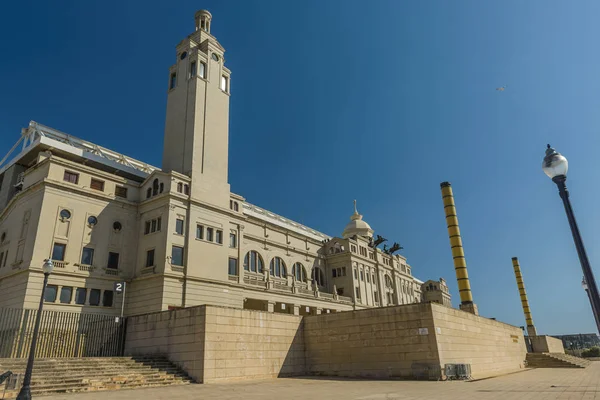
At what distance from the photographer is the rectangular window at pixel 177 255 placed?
35.3 metres

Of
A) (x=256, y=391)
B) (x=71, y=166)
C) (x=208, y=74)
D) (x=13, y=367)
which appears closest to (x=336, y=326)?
(x=256, y=391)

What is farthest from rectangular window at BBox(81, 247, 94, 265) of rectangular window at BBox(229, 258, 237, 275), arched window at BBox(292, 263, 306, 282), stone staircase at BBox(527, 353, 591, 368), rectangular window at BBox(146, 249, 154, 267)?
stone staircase at BBox(527, 353, 591, 368)

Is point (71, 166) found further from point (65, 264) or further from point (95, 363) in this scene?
point (95, 363)

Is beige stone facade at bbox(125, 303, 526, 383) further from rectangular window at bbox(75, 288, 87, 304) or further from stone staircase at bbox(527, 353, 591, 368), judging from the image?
stone staircase at bbox(527, 353, 591, 368)

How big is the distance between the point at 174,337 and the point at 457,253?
27.1 m

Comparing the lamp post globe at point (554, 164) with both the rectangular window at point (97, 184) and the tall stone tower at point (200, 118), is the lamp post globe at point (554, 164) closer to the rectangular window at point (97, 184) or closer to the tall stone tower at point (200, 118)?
the tall stone tower at point (200, 118)

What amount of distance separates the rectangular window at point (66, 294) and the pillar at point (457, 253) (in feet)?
107

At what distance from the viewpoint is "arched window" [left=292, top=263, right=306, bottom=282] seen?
5478 centimetres

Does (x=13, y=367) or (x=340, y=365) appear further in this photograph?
(x=340, y=365)

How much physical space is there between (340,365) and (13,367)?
17.2 metres

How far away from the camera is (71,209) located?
33875 millimetres

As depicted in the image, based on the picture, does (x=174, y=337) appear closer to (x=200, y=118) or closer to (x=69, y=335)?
(x=69, y=335)

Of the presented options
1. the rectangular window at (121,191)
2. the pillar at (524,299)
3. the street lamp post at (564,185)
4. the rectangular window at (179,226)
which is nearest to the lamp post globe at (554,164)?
the street lamp post at (564,185)

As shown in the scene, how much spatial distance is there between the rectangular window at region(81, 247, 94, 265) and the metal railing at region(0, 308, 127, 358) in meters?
8.38
